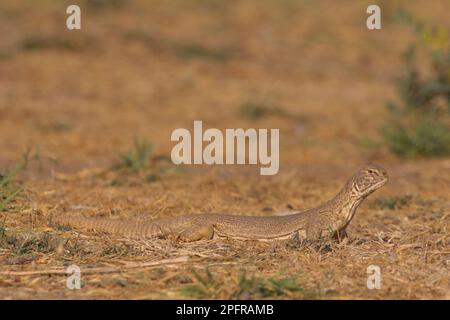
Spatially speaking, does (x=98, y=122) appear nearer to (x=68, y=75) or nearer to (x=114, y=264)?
(x=68, y=75)

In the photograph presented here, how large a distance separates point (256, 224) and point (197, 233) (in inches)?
17.1

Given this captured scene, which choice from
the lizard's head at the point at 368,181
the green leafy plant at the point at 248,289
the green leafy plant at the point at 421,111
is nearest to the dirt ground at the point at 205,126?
the green leafy plant at the point at 248,289

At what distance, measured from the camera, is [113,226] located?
662 centimetres

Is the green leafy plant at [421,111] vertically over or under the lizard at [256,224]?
over

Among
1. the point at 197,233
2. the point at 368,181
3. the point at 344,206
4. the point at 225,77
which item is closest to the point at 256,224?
the point at 197,233

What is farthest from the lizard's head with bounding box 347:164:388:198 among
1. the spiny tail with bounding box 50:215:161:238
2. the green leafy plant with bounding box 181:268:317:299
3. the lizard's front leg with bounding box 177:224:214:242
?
the green leafy plant with bounding box 181:268:317:299

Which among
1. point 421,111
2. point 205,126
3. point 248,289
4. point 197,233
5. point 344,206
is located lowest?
point 248,289

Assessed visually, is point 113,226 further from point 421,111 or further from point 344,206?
point 421,111

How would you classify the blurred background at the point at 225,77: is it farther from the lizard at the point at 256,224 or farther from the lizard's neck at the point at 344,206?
the lizard's neck at the point at 344,206

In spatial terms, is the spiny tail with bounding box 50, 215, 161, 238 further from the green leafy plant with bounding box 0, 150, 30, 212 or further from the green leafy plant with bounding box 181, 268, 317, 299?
the green leafy plant with bounding box 181, 268, 317, 299

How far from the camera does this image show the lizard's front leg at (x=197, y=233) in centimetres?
649

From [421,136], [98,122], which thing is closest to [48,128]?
[98,122]

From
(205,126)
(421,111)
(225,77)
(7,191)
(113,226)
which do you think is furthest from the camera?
(225,77)

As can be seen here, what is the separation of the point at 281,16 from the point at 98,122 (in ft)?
24.9
